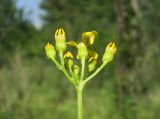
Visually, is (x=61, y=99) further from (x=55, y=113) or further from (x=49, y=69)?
(x=55, y=113)

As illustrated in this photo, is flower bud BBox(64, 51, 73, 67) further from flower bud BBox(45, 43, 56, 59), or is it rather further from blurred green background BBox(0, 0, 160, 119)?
blurred green background BBox(0, 0, 160, 119)

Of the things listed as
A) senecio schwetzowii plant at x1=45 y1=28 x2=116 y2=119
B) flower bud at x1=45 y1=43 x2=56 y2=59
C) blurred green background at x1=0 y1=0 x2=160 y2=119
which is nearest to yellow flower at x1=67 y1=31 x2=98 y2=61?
senecio schwetzowii plant at x1=45 y1=28 x2=116 y2=119

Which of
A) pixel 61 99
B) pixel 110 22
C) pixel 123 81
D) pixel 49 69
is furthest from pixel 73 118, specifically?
pixel 110 22

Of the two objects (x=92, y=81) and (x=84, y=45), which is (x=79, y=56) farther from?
(x=92, y=81)

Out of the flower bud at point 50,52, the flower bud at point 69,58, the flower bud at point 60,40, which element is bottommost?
the flower bud at point 69,58

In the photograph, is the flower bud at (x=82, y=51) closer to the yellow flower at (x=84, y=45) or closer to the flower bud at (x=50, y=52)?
the yellow flower at (x=84, y=45)

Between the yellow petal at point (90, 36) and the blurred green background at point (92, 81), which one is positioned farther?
the blurred green background at point (92, 81)

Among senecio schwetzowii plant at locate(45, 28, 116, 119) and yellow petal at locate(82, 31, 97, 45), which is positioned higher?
yellow petal at locate(82, 31, 97, 45)

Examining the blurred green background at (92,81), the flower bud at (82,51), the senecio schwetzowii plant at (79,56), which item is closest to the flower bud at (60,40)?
the senecio schwetzowii plant at (79,56)
